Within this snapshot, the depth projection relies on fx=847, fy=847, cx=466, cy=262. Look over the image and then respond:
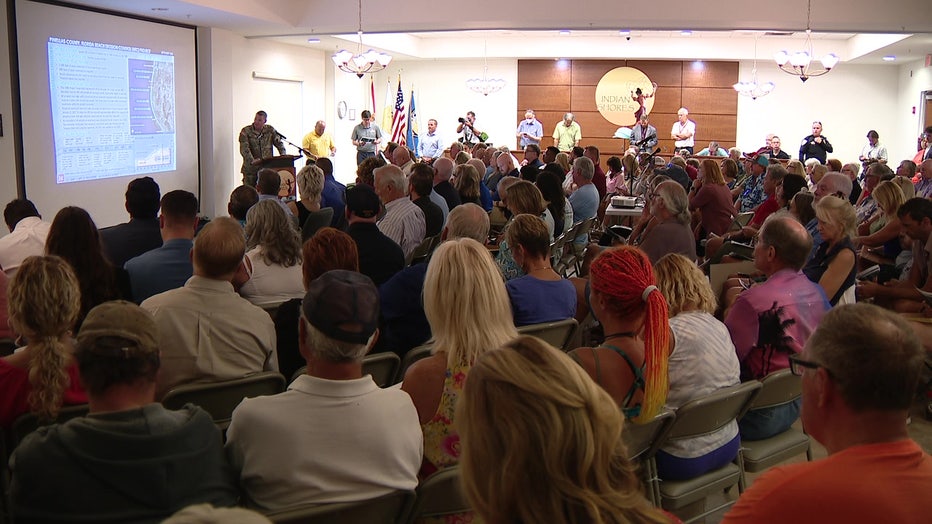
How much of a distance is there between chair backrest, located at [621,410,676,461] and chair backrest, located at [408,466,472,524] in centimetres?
59

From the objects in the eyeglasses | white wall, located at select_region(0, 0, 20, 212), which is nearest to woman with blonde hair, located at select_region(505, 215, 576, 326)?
the eyeglasses

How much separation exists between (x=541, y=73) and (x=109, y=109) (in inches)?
480

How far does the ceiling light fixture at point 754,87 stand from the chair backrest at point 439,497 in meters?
17.3

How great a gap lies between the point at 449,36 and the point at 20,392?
1792 cm

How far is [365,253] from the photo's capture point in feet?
15.3

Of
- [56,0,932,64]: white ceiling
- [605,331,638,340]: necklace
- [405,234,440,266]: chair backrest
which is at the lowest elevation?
[405,234,440,266]: chair backrest

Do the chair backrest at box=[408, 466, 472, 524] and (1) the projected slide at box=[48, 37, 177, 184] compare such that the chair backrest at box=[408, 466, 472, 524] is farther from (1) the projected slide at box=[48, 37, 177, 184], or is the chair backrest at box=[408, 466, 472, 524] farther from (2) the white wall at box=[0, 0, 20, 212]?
(1) the projected slide at box=[48, 37, 177, 184]

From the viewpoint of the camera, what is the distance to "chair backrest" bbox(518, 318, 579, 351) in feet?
11.7

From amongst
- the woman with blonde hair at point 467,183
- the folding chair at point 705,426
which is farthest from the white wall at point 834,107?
the folding chair at point 705,426

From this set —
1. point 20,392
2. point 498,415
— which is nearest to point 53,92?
point 20,392

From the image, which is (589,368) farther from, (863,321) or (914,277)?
(914,277)

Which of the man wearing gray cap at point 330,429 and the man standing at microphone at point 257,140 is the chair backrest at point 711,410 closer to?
the man wearing gray cap at point 330,429

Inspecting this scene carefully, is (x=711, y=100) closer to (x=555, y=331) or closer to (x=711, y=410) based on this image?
(x=555, y=331)

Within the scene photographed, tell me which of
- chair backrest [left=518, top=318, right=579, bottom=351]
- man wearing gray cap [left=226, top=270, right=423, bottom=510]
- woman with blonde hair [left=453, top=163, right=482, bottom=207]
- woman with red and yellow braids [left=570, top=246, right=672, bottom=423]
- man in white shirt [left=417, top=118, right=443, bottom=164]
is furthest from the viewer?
man in white shirt [left=417, top=118, right=443, bottom=164]
